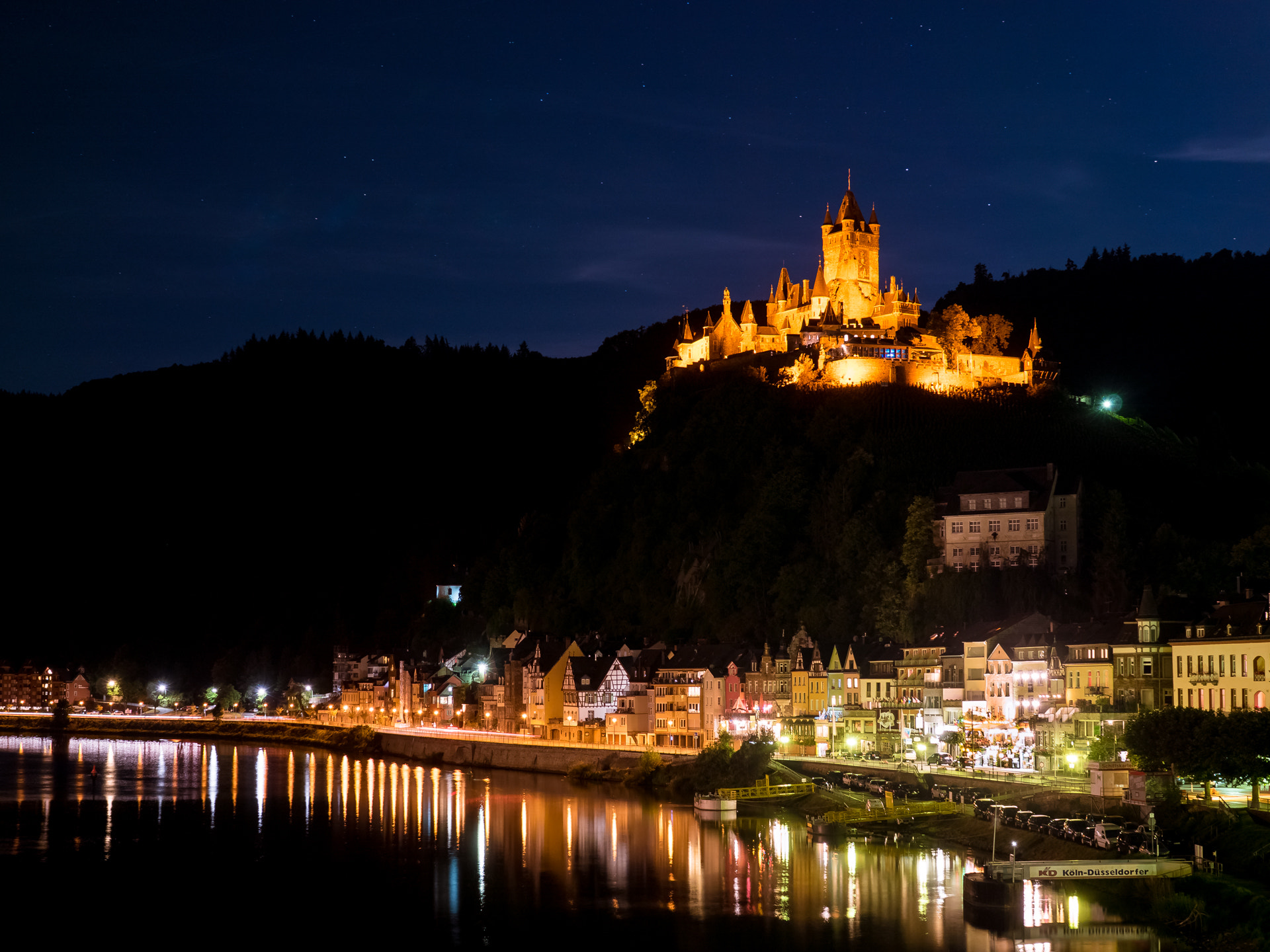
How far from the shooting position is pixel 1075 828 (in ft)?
162

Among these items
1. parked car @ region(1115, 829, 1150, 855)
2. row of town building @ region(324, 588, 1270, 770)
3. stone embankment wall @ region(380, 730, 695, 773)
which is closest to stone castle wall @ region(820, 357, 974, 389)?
row of town building @ region(324, 588, 1270, 770)

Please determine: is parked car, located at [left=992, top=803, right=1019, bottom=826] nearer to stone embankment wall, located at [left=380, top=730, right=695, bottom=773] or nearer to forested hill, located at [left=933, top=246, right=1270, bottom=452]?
stone embankment wall, located at [left=380, top=730, right=695, bottom=773]

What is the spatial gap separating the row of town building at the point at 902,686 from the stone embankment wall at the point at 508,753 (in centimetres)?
377

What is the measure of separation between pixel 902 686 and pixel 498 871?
30365 mm

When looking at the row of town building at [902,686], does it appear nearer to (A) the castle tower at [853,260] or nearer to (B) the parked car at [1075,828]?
(B) the parked car at [1075,828]

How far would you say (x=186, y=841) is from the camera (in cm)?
6284

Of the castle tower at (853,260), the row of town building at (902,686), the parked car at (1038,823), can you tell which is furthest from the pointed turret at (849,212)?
the parked car at (1038,823)

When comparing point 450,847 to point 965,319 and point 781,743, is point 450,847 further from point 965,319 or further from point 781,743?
point 965,319

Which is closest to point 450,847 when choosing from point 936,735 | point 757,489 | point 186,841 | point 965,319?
point 186,841

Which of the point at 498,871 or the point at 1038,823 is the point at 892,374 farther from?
the point at 498,871

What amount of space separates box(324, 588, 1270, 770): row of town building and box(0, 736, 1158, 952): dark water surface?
10872 mm

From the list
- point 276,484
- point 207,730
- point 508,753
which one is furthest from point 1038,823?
point 276,484

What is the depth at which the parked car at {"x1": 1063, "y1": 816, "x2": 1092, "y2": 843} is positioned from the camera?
48438 mm

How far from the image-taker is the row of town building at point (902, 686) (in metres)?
61.6
